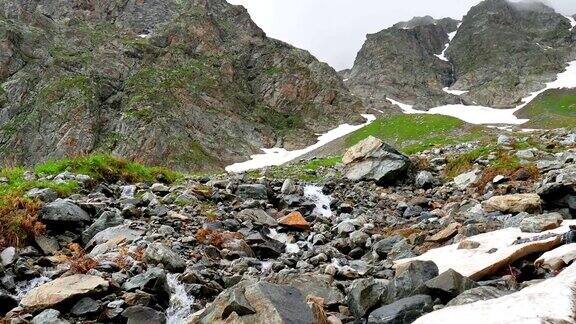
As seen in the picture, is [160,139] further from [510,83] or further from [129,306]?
[510,83]

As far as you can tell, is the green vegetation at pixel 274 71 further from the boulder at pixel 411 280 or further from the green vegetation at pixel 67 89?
the boulder at pixel 411 280

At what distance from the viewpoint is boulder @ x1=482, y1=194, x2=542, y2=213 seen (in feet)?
45.6

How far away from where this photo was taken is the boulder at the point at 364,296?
8.41 m

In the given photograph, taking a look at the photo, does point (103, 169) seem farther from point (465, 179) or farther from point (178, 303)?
point (465, 179)

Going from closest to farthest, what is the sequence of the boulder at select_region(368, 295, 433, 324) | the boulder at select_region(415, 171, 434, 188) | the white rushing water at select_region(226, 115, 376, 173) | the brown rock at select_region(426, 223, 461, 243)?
the boulder at select_region(368, 295, 433, 324), the brown rock at select_region(426, 223, 461, 243), the boulder at select_region(415, 171, 434, 188), the white rushing water at select_region(226, 115, 376, 173)

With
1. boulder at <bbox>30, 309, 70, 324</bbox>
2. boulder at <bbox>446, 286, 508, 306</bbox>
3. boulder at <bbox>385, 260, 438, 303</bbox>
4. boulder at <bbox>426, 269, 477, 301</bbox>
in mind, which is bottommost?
boulder at <bbox>30, 309, 70, 324</bbox>

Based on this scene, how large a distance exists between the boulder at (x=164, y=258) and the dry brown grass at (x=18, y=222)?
11.3 feet

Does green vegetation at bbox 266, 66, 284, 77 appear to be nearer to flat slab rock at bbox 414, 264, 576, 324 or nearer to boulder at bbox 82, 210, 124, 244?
boulder at bbox 82, 210, 124, 244

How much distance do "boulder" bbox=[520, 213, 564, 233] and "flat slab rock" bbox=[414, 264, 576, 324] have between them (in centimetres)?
465

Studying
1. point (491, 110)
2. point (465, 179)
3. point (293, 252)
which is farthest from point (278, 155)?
point (293, 252)

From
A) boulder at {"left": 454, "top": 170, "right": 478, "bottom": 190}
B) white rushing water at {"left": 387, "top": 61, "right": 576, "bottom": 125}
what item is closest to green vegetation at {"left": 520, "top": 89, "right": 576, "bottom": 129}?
white rushing water at {"left": 387, "top": 61, "right": 576, "bottom": 125}

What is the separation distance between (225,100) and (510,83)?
11931 cm

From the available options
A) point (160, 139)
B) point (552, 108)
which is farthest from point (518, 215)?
point (552, 108)

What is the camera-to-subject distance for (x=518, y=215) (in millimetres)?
13070
